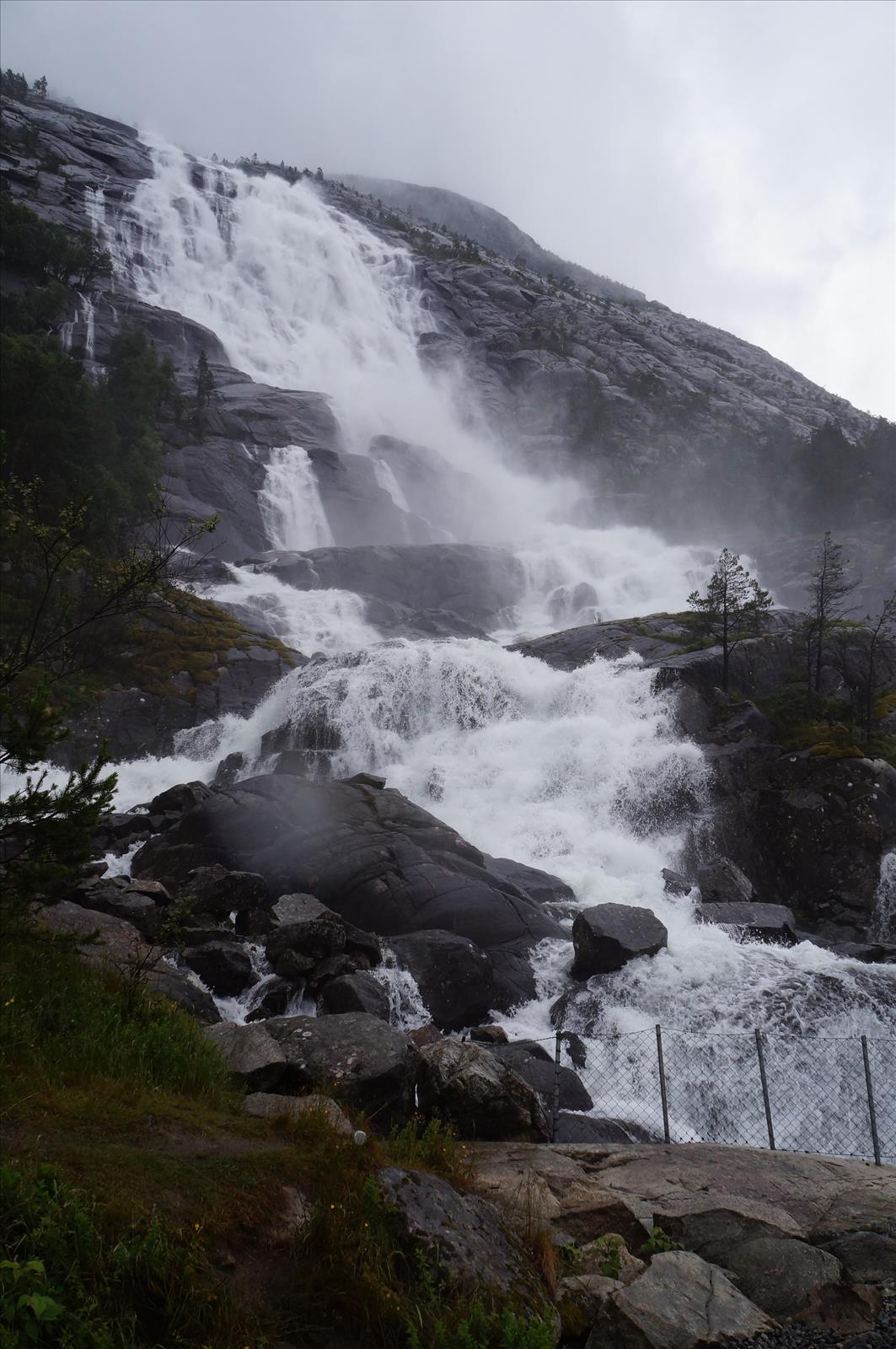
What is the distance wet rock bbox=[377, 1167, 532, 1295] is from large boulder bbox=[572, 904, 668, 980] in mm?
9934

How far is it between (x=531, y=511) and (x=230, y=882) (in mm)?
62222

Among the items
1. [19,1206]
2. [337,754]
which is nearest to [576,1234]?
[19,1206]

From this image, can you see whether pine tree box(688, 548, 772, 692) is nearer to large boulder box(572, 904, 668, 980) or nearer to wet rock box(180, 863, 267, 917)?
large boulder box(572, 904, 668, 980)

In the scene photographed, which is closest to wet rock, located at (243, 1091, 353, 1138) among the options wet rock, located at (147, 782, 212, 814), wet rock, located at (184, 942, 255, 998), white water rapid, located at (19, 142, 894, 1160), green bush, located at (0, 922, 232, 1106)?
green bush, located at (0, 922, 232, 1106)

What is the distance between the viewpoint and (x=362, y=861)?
17078 millimetres

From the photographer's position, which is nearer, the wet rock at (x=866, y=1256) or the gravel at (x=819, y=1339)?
the gravel at (x=819, y=1339)

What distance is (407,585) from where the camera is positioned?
46.5 metres

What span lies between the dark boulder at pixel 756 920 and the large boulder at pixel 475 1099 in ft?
32.3

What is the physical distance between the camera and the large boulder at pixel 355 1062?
8.17 m

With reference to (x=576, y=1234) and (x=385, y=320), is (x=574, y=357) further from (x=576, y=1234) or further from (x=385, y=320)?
(x=576, y=1234)

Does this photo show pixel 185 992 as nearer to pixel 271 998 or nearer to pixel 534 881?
pixel 271 998

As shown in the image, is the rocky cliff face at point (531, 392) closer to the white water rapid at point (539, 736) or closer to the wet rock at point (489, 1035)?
the white water rapid at point (539, 736)

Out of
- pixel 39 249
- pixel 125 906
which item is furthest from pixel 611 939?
pixel 39 249

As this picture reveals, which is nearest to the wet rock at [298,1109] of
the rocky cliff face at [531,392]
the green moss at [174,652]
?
the green moss at [174,652]
